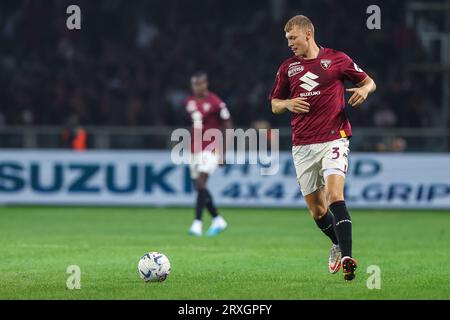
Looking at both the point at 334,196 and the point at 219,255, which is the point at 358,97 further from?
the point at 219,255

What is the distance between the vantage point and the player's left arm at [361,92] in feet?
32.3

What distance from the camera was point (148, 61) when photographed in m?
28.0

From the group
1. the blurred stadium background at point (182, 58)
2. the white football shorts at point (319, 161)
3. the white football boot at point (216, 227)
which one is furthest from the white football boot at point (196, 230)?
the blurred stadium background at point (182, 58)

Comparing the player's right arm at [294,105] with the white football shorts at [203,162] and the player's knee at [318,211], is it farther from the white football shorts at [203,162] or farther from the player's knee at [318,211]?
the white football shorts at [203,162]

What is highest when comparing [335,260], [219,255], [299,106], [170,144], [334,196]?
[299,106]

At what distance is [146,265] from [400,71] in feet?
60.0

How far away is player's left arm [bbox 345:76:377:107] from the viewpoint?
388 inches

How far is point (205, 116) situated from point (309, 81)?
6847 millimetres

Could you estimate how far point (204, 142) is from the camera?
16.9m

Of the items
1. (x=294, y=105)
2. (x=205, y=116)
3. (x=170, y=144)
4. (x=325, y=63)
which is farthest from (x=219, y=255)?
(x=170, y=144)

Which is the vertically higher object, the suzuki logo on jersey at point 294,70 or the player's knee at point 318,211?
the suzuki logo on jersey at point 294,70

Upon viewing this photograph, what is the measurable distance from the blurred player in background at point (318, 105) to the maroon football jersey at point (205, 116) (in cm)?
644

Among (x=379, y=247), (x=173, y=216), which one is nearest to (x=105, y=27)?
(x=173, y=216)

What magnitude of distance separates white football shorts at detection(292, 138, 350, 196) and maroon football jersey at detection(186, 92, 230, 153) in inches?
253
